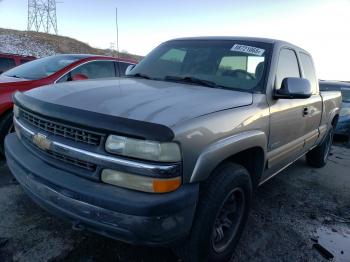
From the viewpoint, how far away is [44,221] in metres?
2.95

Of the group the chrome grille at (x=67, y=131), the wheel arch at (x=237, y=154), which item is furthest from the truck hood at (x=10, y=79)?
the wheel arch at (x=237, y=154)

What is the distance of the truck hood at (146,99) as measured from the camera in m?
2.00

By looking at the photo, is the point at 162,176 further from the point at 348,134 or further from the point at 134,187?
the point at 348,134

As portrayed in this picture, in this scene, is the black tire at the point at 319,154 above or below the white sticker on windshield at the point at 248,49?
below

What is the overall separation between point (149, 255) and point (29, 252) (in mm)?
Answer: 907

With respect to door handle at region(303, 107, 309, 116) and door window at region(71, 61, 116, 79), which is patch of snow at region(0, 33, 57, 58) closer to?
door window at region(71, 61, 116, 79)

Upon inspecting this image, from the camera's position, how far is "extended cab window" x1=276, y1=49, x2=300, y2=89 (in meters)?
3.20

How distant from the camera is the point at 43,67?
4949mm

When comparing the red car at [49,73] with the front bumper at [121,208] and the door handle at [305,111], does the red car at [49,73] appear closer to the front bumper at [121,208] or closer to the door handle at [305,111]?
the front bumper at [121,208]

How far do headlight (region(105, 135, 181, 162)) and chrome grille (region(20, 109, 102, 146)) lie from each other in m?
0.16

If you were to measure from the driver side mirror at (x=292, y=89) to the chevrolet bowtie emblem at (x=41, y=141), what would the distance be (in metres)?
1.95

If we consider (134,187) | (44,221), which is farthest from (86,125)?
(44,221)

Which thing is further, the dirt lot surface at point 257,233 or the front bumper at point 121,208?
the dirt lot surface at point 257,233

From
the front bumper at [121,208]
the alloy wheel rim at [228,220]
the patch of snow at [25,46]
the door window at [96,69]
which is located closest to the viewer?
the front bumper at [121,208]
